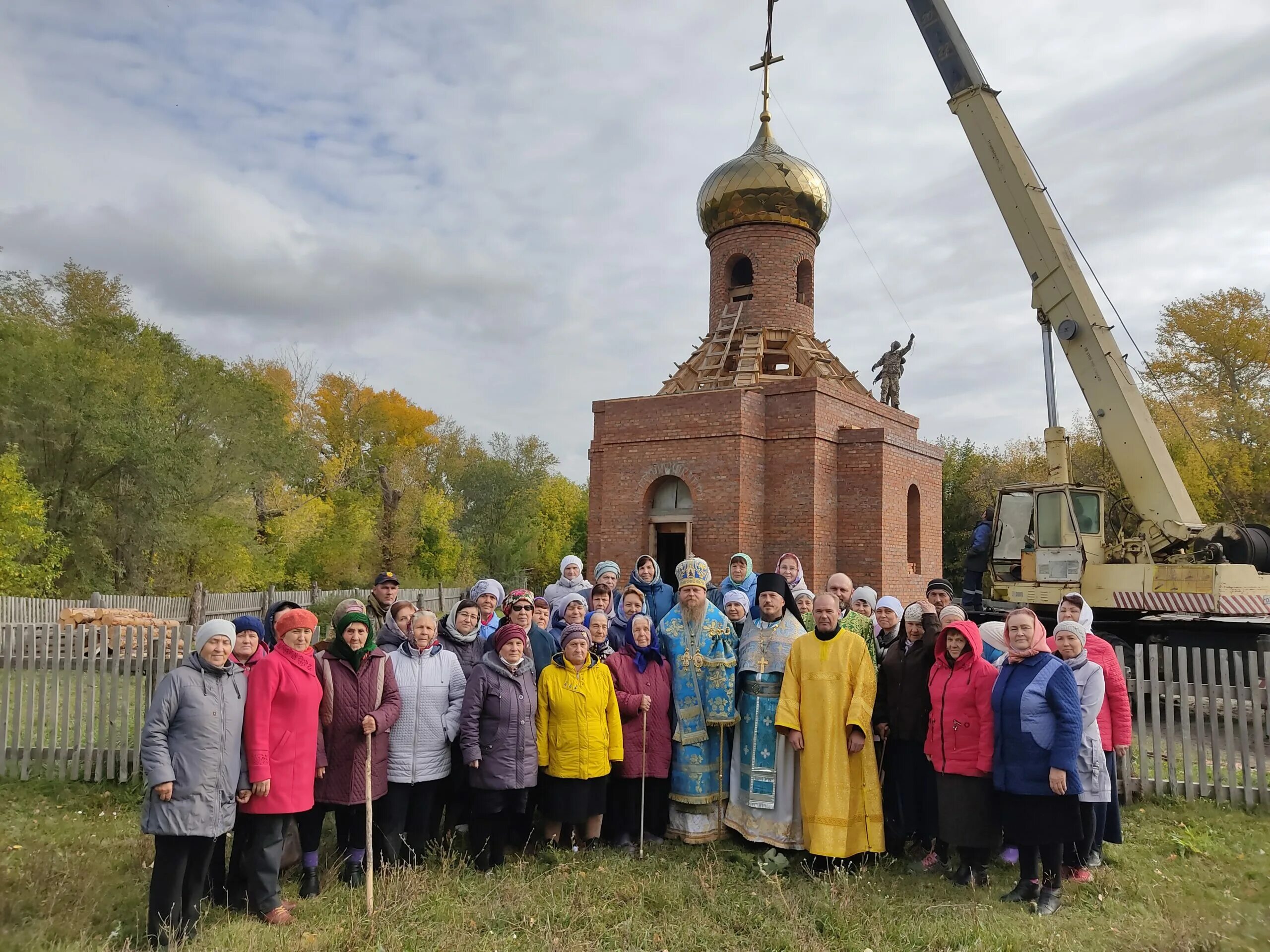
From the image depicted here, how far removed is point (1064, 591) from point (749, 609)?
256 inches

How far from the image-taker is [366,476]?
3559 centimetres

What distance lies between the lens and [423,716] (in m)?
4.72

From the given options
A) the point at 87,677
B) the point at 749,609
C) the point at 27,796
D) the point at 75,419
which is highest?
the point at 75,419

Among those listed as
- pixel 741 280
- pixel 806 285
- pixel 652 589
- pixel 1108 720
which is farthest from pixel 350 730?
pixel 806 285

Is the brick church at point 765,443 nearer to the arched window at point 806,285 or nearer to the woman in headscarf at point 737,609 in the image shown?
Result: the arched window at point 806,285

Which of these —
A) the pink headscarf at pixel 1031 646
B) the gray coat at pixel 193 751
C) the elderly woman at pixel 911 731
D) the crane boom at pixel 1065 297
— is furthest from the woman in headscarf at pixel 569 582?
the crane boom at pixel 1065 297

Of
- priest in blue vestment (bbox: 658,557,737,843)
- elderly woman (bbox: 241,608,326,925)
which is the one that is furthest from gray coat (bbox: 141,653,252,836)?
priest in blue vestment (bbox: 658,557,737,843)

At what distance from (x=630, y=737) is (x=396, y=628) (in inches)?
64.8

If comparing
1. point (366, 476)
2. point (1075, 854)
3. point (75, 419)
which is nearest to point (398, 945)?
point (1075, 854)

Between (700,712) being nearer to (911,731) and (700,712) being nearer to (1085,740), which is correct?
(911,731)

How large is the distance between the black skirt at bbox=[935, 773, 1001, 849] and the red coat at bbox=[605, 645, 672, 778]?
174 centimetres

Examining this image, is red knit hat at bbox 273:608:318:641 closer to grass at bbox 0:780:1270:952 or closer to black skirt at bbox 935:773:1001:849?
grass at bbox 0:780:1270:952

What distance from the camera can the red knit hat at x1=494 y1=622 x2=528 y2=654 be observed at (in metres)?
4.90

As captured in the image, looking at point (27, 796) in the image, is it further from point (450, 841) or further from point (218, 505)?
point (218, 505)
